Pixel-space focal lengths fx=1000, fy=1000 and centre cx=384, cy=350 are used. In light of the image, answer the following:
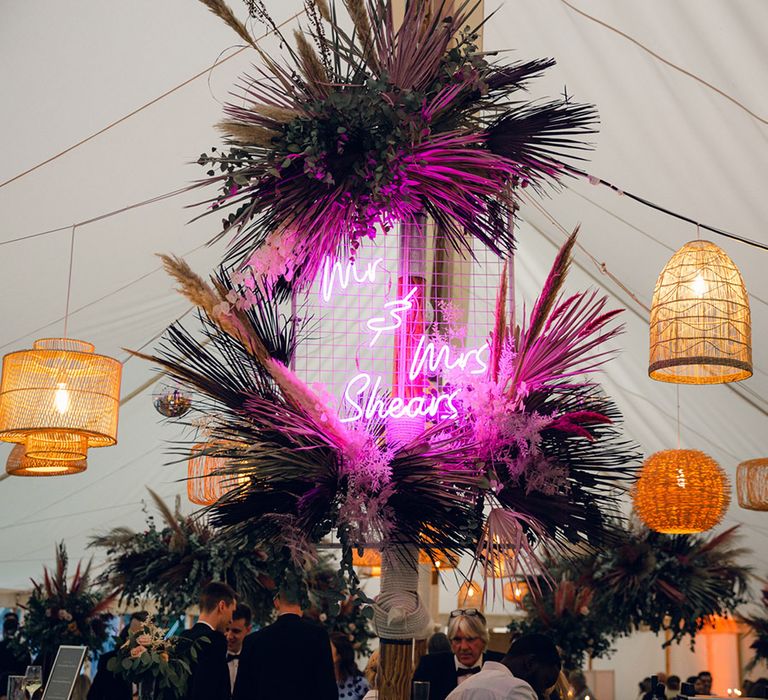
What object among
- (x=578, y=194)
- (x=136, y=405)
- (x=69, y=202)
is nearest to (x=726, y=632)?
(x=136, y=405)

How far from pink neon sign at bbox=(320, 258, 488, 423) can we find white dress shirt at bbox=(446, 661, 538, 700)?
102 centimetres

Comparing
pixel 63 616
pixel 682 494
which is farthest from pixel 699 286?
pixel 63 616

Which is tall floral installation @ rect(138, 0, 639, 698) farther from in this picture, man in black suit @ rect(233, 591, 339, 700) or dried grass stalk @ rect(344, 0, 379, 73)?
man in black suit @ rect(233, 591, 339, 700)

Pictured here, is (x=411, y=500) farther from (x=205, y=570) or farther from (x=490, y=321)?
(x=205, y=570)

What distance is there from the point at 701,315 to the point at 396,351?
166 centimetres

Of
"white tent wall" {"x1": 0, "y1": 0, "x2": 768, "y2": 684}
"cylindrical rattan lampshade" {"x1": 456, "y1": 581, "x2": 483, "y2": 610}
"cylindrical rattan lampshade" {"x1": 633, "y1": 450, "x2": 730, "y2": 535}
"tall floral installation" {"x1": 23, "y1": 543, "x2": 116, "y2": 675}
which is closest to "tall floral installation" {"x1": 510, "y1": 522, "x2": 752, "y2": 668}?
"cylindrical rattan lampshade" {"x1": 456, "y1": 581, "x2": 483, "y2": 610}

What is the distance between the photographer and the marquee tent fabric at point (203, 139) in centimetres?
390

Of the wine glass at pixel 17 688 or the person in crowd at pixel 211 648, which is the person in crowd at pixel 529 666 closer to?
the person in crowd at pixel 211 648

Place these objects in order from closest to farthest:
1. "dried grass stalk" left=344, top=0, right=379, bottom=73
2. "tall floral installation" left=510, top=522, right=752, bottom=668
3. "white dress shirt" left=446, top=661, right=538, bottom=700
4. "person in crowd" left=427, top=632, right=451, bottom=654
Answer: "dried grass stalk" left=344, top=0, right=379, bottom=73 → "white dress shirt" left=446, top=661, right=538, bottom=700 → "person in crowd" left=427, top=632, right=451, bottom=654 → "tall floral installation" left=510, top=522, right=752, bottom=668

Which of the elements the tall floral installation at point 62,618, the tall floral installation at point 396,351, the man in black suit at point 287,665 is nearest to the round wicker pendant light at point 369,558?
the tall floral installation at point 396,351

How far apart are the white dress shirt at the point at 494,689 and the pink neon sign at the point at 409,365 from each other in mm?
1016

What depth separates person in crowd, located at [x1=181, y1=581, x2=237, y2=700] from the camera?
12.6 ft

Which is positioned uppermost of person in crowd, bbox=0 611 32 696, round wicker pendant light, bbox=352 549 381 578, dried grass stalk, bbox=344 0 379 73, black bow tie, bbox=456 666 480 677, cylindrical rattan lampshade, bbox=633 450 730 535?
dried grass stalk, bbox=344 0 379 73

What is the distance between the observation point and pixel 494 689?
9.48ft
